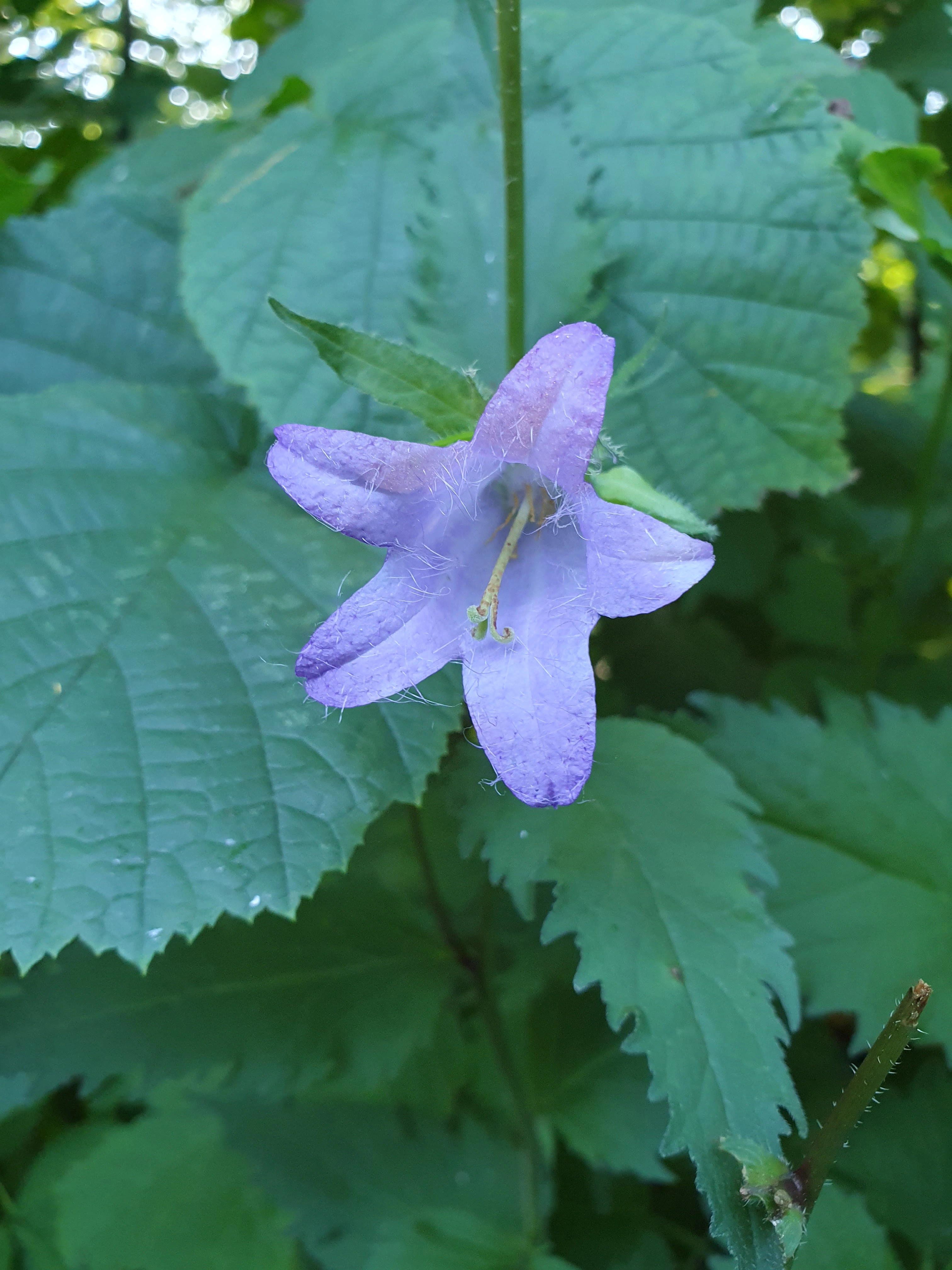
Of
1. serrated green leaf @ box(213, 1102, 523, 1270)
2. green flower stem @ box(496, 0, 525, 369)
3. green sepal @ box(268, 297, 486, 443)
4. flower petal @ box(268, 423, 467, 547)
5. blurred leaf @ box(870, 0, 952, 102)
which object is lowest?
serrated green leaf @ box(213, 1102, 523, 1270)

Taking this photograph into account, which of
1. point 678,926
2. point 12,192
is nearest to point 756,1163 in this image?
point 678,926

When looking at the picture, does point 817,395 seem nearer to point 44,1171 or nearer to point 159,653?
point 159,653

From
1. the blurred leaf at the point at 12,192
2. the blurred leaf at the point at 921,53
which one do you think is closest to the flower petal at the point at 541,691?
the blurred leaf at the point at 12,192

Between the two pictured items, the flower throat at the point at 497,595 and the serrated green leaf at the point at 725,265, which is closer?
the flower throat at the point at 497,595

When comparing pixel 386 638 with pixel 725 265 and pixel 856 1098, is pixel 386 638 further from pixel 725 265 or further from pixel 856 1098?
pixel 725 265

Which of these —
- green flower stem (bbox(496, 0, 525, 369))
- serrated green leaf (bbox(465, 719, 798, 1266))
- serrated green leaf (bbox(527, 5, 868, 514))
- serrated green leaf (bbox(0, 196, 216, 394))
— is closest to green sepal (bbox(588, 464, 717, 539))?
green flower stem (bbox(496, 0, 525, 369))

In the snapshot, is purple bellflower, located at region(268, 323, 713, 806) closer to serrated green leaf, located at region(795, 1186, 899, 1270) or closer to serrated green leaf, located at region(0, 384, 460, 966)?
serrated green leaf, located at region(0, 384, 460, 966)

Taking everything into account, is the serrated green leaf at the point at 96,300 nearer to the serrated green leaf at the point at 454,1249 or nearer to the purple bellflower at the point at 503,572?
the purple bellflower at the point at 503,572
